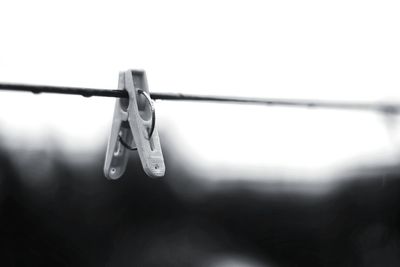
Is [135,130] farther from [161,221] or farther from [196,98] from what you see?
[161,221]

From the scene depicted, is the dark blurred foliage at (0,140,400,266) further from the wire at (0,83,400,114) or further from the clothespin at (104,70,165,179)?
the clothespin at (104,70,165,179)

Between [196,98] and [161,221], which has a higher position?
[196,98]

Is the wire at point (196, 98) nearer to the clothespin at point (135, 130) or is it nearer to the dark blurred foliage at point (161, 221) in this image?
the clothespin at point (135, 130)

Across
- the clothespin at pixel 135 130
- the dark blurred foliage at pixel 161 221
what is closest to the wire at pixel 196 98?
the clothespin at pixel 135 130

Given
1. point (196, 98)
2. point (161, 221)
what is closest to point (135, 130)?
point (196, 98)

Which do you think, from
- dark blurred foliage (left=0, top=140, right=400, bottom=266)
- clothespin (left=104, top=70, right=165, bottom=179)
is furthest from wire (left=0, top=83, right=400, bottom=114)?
dark blurred foliage (left=0, top=140, right=400, bottom=266)

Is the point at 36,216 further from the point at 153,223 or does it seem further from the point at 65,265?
the point at 153,223

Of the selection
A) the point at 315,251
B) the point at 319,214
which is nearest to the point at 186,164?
the point at 319,214
